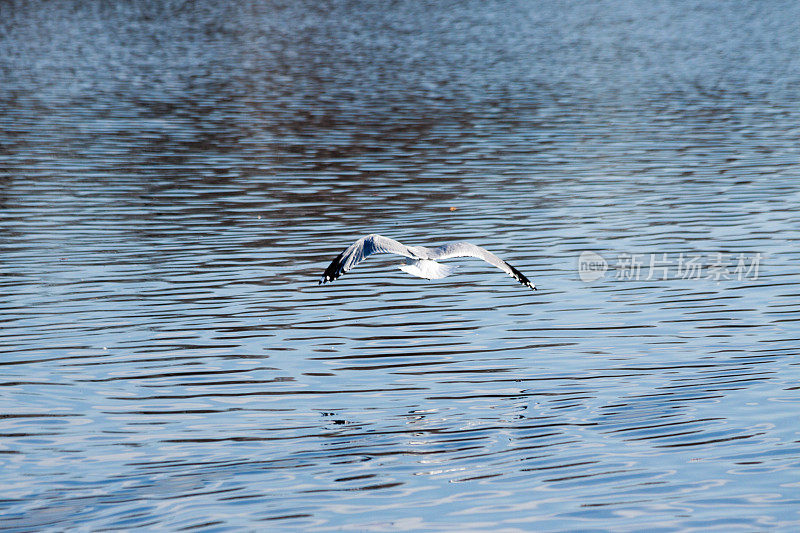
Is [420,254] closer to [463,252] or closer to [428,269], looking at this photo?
[428,269]

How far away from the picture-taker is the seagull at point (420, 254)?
51.2 ft

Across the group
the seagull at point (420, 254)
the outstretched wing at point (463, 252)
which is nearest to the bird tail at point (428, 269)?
the seagull at point (420, 254)

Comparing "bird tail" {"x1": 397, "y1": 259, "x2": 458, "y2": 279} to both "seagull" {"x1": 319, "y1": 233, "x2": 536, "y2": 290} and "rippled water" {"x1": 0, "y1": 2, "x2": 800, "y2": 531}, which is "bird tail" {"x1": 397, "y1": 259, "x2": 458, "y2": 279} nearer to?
"seagull" {"x1": 319, "y1": 233, "x2": 536, "y2": 290}

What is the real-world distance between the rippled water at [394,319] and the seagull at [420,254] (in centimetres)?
113

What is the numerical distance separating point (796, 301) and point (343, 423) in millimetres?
8505

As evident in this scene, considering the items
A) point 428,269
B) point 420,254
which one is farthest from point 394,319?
point 420,254

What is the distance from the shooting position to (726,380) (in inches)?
590

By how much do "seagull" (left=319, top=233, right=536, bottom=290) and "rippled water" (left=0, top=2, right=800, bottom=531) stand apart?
1127 millimetres

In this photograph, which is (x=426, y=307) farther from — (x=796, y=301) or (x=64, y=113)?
(x=64, y=113)

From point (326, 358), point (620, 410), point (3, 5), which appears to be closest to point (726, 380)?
point (620, 410)

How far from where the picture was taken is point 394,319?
59.9ft

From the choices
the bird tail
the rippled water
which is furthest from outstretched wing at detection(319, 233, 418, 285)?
the rippled water

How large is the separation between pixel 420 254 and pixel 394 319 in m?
2.36

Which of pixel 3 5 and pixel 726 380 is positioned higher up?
pixel 3 5
